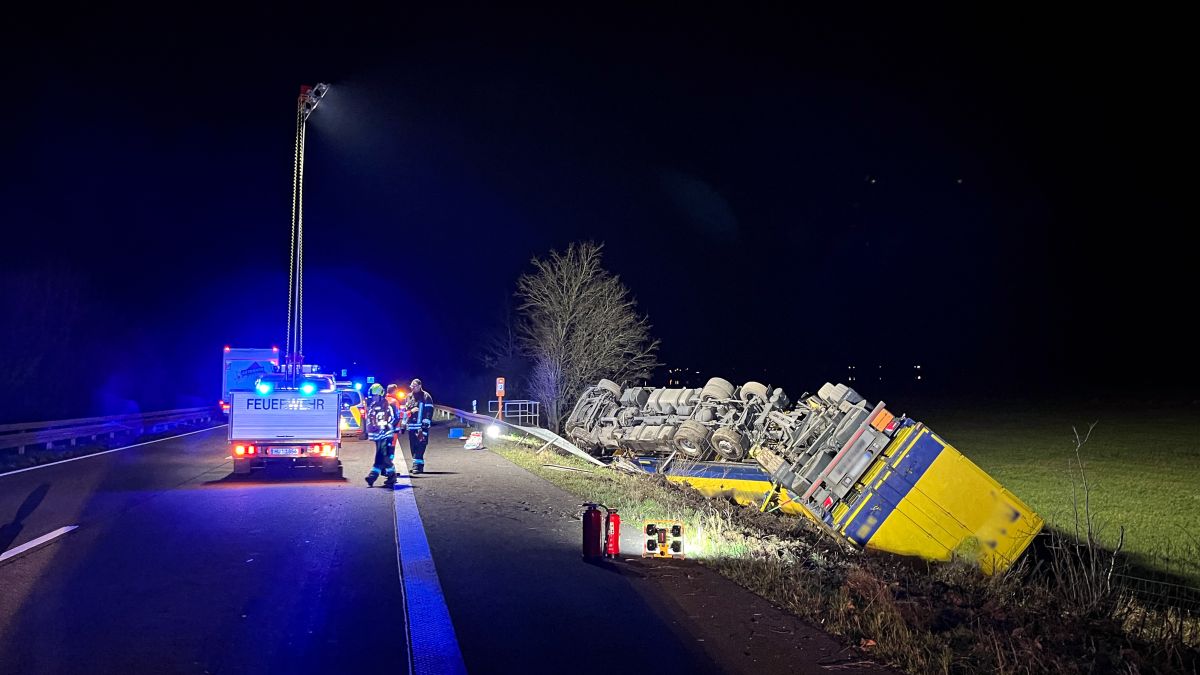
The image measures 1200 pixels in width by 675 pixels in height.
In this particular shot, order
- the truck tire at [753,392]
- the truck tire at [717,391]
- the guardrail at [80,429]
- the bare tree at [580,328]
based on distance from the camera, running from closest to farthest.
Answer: the truck tire at [753,392] < the truck tire at [717,391] < the guardrail at [80,429] < the bare tree at [580,328]

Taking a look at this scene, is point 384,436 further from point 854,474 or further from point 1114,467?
point 1114,467

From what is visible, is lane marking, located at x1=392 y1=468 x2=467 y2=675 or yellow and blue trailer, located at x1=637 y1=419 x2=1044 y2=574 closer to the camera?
lane marking, located at x1=392 y1=468 x2=467 y2=675

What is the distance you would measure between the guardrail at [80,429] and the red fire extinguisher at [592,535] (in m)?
18.0

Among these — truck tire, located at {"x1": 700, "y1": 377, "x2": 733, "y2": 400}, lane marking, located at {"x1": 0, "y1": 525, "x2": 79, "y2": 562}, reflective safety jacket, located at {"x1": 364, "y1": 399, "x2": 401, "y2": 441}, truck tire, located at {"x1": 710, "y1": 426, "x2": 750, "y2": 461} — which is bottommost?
lane marking, located at {"x1": 0, "y1": 525, "x2": 79, "y2": 562}

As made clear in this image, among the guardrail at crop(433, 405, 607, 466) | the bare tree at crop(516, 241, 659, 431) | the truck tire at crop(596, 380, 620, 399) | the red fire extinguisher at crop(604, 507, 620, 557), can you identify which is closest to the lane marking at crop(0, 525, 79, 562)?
the red fire extinguisher at crop(604, 507, 620, 557)

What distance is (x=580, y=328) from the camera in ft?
111

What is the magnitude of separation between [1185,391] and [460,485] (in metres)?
67.0

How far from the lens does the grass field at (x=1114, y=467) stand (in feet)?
46.4

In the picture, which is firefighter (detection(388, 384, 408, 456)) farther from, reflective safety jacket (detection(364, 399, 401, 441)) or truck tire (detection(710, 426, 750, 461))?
truck tire (detection(710, 426, 750, 461))

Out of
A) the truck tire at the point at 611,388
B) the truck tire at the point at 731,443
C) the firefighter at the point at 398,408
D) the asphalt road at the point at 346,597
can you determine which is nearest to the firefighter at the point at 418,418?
the firefighter at the point at 398,408

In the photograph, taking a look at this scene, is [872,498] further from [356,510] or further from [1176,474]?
[1176,474]

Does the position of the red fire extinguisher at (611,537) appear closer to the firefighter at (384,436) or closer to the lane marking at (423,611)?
the lane marking at (423,611)

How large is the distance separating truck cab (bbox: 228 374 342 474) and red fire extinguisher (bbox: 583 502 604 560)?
916cm

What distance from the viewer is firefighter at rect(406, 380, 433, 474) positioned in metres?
16.2
